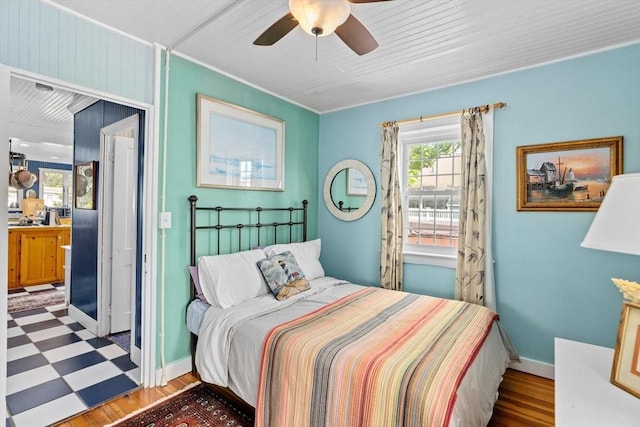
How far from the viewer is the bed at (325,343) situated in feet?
4.86

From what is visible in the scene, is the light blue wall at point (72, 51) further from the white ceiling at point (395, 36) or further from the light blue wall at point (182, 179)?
the light blue wall at point (182, 179)

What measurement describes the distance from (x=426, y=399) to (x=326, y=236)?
8.82ft

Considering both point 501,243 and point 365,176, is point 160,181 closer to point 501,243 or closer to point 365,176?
point 365,176

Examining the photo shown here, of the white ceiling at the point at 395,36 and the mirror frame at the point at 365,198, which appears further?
the mirror frame at the point at 365,198

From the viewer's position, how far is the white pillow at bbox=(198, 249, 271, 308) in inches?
94.7

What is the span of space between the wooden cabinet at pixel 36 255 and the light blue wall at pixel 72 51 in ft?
14.0

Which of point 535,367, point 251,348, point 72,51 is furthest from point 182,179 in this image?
point 535,367

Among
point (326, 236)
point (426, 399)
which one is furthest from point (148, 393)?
point (326, 236)

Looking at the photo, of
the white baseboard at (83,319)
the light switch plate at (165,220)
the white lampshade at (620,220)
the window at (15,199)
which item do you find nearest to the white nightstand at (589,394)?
the white lampshade at (620,220)

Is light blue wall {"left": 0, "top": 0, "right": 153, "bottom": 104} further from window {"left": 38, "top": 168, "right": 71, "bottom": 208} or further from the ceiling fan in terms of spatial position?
window {"left": 38, "top": 168, "right": 71, "bottom": 208}

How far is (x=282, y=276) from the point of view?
273 cm

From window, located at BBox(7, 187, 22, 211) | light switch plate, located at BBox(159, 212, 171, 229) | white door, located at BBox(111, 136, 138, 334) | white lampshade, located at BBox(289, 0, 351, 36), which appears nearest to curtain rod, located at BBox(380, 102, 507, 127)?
white lampshade, located at BBox(289, 0, 351, 36)

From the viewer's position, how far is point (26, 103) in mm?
3570

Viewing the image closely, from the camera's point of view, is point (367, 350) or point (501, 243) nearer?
point (367, 350)
